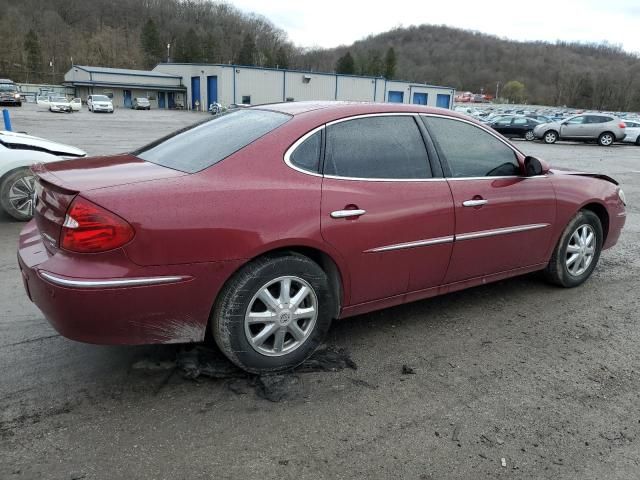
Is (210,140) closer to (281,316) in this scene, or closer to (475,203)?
(281,316)

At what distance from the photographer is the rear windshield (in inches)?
123

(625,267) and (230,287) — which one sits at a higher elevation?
(230,287)

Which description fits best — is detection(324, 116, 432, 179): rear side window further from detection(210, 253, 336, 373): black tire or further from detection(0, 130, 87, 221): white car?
detection(0, 130, 87, 221): white car

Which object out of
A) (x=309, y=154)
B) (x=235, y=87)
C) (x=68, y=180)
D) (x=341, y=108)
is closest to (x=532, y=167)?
(x=341, y=108)

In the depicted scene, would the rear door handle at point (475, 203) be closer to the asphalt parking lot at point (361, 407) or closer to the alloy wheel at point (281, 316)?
the asphalt parking lot at point (361, 407)

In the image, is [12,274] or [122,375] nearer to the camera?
[122,375]

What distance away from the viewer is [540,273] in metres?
5.00

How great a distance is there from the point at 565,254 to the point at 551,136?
84.8 ft

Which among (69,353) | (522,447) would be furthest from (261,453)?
(69,353)

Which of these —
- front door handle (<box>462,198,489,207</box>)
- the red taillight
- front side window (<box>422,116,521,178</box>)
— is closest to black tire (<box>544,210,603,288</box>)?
front side window (<box>422,116,521,178</box>)

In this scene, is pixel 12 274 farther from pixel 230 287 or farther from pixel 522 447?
pixel 522 447

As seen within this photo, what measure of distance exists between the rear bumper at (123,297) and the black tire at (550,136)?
1123 inches

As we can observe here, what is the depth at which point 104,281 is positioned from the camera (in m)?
2.57

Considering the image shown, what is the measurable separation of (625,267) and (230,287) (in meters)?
4.68
